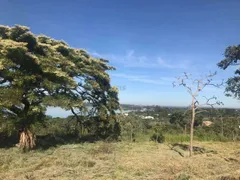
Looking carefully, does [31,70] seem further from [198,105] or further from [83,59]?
[198,105]

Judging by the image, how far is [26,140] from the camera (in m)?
9.12

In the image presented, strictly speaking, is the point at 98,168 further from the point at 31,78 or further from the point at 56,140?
the point at 56,140

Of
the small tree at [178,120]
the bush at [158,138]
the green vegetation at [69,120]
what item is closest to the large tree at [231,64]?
the green vegetation at [69,120]

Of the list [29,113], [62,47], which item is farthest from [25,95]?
[62,47]

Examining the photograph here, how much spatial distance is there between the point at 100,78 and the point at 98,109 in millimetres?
1475

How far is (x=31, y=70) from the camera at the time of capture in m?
9.10

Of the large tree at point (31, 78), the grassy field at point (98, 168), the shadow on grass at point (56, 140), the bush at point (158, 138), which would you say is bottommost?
the bush at point (158, 138)

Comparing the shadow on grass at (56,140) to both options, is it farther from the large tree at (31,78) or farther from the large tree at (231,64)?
the large tree at (231,64)

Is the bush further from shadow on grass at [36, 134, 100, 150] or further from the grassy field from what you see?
the grassy field

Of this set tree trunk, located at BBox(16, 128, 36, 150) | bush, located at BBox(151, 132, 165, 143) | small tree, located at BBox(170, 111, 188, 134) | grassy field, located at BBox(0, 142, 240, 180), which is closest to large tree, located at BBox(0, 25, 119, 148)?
tree trunk, located at BBox(16, 128, 36, 150)

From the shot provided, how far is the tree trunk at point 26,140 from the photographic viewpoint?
902cm

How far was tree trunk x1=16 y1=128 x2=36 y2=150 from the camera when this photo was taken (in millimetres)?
9023

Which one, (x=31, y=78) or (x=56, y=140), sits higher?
(x=31, y=78)

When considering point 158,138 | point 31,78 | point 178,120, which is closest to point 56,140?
point 31,78
